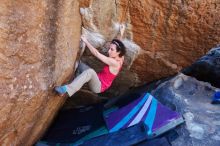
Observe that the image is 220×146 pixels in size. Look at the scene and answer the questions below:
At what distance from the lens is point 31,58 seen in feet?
18.3

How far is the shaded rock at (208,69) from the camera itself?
911 cm

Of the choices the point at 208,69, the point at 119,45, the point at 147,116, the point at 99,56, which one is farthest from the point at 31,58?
the point at 208,69

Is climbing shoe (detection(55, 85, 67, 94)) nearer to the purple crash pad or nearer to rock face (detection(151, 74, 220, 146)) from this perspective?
the purple crash pad

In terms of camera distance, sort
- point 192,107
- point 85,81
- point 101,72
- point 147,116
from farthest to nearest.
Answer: point 192,107, point 101,72, point 147,116, point 85,81

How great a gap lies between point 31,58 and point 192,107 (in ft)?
10.1

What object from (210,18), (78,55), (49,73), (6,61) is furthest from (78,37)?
(210,18)

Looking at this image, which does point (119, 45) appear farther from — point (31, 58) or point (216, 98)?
point (216, 98)

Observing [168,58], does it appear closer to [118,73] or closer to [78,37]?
[118,73]

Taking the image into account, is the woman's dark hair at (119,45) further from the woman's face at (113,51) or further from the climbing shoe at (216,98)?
the climbing shoe at (216,98)

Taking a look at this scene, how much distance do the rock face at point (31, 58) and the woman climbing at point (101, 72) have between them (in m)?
0.20

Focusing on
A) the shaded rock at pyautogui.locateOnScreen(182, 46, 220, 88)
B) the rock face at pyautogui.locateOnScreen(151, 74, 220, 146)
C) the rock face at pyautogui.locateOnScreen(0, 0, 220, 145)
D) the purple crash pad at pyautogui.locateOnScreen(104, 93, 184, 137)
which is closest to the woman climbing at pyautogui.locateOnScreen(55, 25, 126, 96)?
the rock face at pyautogui.locateOnScreen(0, 0, 220, 145)

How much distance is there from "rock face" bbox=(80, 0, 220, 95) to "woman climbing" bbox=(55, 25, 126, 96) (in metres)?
0.25

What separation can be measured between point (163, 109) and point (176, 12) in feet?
5.38

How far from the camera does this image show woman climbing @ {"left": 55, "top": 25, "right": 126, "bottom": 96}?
6.37m
